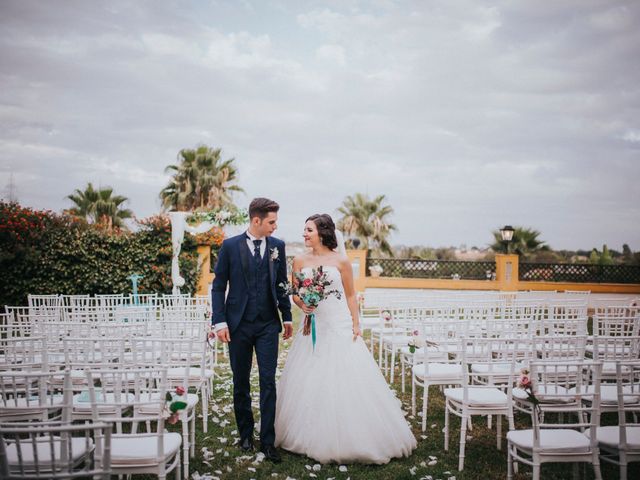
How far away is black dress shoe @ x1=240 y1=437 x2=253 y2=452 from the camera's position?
3.84 meters

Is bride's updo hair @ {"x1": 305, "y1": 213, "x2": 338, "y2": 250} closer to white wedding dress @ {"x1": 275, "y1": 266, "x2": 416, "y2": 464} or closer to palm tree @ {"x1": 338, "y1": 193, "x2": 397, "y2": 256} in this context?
white wedding dress @ {"x1": 275, "y1": 266, "x2": 416, "y2": 464}

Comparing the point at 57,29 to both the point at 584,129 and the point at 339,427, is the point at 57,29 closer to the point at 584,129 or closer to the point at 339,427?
the point at 339,427

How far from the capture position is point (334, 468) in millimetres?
3465

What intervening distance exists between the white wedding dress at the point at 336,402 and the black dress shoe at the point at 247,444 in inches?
9.3

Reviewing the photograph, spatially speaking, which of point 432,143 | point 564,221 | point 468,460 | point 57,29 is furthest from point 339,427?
point 432,143

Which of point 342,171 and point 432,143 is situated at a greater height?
point 432,143

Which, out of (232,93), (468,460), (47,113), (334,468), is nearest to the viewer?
(334,468)

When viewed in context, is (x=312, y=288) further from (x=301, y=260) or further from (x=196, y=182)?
(x=196, y=182)

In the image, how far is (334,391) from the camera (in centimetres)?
362

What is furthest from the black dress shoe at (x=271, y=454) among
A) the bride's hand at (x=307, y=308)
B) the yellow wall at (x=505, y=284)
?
the yellow wall at (x=505, y=284)

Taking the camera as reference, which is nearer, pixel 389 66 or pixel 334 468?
pixel 334 468

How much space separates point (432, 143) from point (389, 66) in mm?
7734

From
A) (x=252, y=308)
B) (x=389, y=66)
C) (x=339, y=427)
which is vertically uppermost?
(x=389, y=66)

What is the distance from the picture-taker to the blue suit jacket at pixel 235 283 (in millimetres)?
3670
